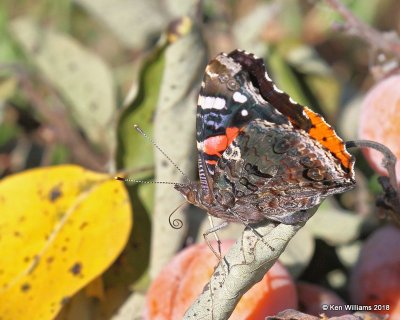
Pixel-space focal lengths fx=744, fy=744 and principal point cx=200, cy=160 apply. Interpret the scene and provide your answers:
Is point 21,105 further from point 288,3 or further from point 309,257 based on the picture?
point 309,257

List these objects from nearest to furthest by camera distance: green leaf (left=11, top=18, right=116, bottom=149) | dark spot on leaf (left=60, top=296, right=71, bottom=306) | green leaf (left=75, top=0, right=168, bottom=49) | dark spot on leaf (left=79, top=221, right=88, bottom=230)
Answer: dark spot on leaf (left=60, top=296, right=71, bottom=306) → dark spot on leaf (left=79, top=221, right=88, bottom=230) → green leaf (left=11, top=18, right=116, bottom=149) → green leaf (left=75, top=0, right=168, bottom=49)

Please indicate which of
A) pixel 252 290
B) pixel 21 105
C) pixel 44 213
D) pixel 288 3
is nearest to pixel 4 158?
pixel 21 105

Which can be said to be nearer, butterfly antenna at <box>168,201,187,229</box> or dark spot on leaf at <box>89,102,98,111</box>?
butterfly antenna at <box>168,201,187,229</box>

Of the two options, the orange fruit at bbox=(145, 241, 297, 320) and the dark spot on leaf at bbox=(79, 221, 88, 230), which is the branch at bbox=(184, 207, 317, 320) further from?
the dark spot on leaf at bbox=(79, 221, 88, 230)

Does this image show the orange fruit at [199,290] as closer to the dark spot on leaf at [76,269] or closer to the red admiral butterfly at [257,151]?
the red admiral butterfly at [257,151]

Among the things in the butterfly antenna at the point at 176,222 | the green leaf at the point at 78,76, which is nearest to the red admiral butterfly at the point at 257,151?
the butterfly antenna at the point at 176,222

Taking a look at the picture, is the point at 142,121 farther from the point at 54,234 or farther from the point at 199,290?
the point at 199,290

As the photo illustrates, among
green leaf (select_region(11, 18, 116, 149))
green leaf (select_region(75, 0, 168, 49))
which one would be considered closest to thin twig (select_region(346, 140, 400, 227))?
green leaf (select_region(11, 18, 116, 149))

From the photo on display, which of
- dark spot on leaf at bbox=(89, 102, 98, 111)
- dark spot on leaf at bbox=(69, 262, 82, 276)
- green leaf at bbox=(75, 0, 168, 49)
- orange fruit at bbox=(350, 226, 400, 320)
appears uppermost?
green leaf at bbox=(75, 0, 168, 49)

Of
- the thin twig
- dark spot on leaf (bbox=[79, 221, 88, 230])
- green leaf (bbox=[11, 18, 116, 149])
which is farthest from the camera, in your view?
green leaf (bbox=[11, 18, 116, 149])
